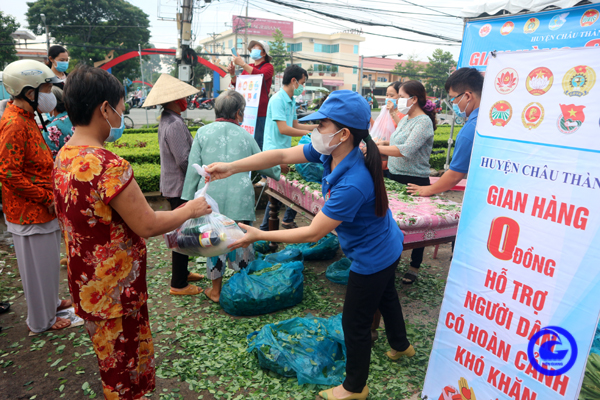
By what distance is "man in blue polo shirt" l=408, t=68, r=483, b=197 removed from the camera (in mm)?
2842

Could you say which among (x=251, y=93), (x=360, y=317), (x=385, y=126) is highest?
(x=251, y=93)

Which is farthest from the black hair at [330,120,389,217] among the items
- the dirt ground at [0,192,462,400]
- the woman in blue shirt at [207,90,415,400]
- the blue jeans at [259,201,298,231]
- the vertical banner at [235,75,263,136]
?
the vertical banner at [235,75,263,136]

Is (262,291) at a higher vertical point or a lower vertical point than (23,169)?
lower

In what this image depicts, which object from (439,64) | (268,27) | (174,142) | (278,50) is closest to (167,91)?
(174,142)

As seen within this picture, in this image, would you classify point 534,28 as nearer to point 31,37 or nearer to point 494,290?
point 494,290

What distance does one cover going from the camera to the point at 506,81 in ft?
6.22

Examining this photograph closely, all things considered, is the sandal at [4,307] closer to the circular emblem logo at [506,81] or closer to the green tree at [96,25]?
the circular emblem logo at [506,81]

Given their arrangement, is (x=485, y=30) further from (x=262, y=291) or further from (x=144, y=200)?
(x=144, y=200)

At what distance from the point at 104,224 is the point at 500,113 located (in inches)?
78.1

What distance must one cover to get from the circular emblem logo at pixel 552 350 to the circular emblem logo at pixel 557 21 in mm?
5344

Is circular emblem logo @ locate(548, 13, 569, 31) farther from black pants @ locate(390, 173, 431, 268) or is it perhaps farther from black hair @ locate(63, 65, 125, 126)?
black hair @ locate(63, 65, 125, 126)

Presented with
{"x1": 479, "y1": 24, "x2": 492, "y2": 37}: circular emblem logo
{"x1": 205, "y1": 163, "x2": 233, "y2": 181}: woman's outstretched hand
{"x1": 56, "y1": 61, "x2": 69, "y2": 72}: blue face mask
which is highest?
{"x1": 479, "y1": 24, "x2": 492, "y2": 37}: circular emblem logo

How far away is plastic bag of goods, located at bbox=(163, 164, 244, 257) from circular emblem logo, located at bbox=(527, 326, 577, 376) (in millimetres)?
1681

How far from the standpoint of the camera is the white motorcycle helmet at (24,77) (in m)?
2.64
